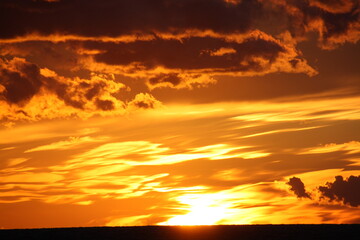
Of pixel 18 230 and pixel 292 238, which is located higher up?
pixel 18 230

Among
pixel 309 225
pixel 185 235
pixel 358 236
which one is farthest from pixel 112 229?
pixel 358 236

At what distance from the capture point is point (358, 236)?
44.6 metres

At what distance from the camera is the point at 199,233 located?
156 ft

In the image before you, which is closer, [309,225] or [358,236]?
[358,236]

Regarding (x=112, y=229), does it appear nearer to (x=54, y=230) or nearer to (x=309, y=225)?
(x=54, y=230)

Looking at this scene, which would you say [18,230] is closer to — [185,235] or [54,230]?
[54,230]

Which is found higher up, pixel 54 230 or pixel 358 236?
pixel 54 230

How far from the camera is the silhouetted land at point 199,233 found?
150 feet

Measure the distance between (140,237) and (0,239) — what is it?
29.8 ft

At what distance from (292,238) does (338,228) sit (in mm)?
4020

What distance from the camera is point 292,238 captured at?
147 feet

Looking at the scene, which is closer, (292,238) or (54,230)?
(292,238)

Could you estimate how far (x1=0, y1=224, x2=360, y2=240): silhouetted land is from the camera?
45781 mm

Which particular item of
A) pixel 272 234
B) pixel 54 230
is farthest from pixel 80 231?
pixel 272 234
